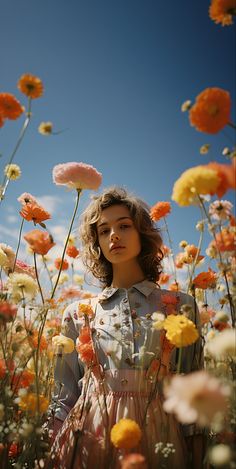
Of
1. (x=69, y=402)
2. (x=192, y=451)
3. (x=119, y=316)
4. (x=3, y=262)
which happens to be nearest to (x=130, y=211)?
(x=119, y=316)

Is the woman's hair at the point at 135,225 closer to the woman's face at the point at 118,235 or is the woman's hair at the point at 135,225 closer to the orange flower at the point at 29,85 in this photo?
the woman's face at the point at 118,235

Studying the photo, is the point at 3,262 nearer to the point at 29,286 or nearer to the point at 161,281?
the point at 29,286

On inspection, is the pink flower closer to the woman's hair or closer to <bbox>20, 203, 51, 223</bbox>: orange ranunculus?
<bbox>20, 203, 51, 223</bbox>: orange ranunculus

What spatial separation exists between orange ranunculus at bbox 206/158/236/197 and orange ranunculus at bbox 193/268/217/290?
726 millimetres

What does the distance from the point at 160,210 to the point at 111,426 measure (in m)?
0.95

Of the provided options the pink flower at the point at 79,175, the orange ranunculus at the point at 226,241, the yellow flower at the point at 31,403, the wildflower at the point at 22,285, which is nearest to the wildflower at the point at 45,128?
the pink flower at the point at 79,175

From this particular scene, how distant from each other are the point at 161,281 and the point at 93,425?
116 cm

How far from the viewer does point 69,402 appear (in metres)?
1.55

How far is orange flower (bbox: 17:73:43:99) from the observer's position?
1020 mm

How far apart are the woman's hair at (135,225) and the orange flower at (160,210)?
166mm

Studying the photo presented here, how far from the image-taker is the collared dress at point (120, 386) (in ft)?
3.73

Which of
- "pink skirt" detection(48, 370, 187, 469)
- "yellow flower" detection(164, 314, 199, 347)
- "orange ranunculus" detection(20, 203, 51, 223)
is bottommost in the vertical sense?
"pink skirt" detection(48, 370, 187, 469)

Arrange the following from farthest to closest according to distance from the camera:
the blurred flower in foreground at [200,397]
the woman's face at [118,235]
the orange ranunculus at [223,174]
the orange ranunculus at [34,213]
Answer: the woman's face at [118,235]
the orange ranunculus at [34,213]
the orange ranunculus at [223,174]
the blurred flower in foreground at [200,397]

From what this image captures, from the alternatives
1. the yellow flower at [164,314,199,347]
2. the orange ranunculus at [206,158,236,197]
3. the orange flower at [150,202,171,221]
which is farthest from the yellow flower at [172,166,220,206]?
the orange flower at [150,202,171,221]
